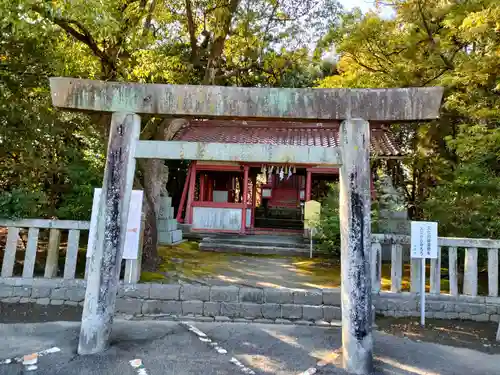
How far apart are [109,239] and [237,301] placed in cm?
245

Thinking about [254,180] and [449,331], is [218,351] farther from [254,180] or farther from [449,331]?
[254,180]

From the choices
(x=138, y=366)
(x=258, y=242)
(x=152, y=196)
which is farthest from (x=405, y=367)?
(x=258, y=242)

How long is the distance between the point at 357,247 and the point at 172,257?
18.1ft

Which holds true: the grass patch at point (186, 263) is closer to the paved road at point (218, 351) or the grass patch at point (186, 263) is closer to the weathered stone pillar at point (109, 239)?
the paved road at point (218, 351)

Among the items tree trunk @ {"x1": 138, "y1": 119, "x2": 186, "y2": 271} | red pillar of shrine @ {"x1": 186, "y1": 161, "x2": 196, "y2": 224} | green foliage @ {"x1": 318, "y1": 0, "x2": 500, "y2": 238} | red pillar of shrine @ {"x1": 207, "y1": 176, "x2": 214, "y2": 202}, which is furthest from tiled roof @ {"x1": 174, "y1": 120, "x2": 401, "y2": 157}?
tree trunk @ {"x1": 138, "y1": 119, "x2": 186, "y2": 271}

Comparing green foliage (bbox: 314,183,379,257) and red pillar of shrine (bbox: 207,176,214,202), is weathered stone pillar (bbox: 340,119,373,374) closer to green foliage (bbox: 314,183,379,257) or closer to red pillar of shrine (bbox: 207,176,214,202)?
green foliage (bbox: 314,183,379,257)

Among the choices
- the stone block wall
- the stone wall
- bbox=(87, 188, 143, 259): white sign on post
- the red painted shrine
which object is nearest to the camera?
bbox=(87, 188, 143, 259): white sign on post

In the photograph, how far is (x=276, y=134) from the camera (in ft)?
41.5

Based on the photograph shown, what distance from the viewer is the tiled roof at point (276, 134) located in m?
11.2

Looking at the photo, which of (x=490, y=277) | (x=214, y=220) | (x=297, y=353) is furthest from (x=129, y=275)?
(x=214, y=220)

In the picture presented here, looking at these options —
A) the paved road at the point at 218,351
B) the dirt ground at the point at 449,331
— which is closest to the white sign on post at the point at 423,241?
the dirt ground at the point at 449,331

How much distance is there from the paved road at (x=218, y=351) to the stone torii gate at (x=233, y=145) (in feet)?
1.07

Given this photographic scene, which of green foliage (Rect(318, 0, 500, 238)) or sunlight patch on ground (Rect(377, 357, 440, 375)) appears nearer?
sunlight patch on ground (Rect(377, 357, 440, 375))

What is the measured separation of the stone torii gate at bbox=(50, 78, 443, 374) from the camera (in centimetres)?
361
